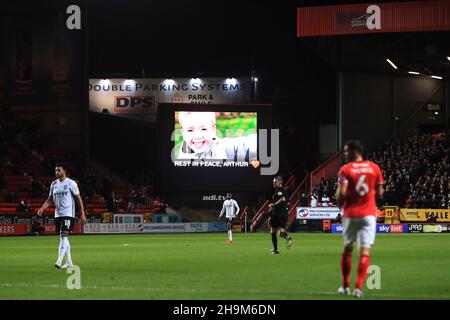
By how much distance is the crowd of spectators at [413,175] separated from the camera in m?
53.7

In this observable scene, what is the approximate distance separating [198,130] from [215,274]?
1461 inches

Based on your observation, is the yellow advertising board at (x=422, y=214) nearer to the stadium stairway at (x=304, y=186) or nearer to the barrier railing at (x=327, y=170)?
the stadium stairway at (x=304, y=186)

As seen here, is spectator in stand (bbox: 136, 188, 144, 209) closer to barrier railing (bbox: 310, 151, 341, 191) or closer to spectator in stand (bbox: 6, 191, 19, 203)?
spectator in stand (bbox: 6, 191, 19, 203)

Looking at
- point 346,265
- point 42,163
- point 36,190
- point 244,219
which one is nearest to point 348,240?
point 346,265

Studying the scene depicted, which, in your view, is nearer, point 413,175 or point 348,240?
point 348,240

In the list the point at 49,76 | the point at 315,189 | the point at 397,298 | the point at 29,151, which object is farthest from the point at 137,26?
the point at 397,298

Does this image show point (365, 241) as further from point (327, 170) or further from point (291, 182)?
point (291, 182)

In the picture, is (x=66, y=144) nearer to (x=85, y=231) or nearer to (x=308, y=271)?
(x=85, y=231)

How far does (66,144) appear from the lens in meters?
62.0

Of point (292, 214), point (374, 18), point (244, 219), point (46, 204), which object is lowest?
point (244, 219)

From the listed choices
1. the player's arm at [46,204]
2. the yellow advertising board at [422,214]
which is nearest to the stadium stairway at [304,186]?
the yellow advertising board at [422,214]

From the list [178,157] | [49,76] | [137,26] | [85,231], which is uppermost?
[137,26]

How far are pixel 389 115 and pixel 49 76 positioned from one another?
24850 millimetres

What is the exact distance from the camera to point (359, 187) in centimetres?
1427
